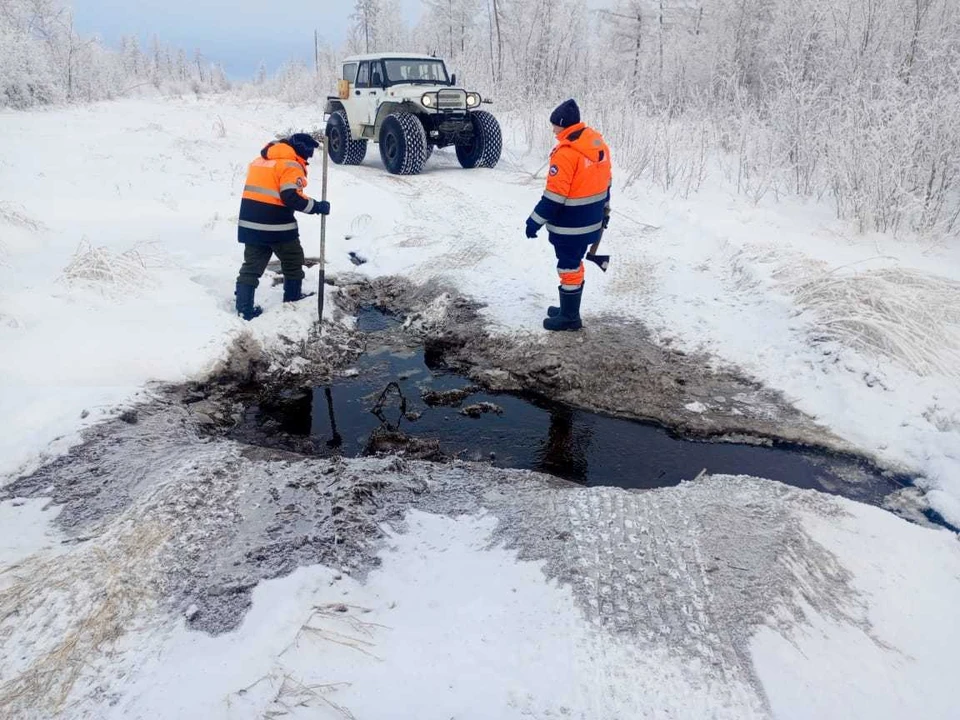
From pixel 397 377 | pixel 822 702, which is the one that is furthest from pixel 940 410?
pixel 397 377

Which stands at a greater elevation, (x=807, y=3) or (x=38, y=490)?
(x=807, y=3)

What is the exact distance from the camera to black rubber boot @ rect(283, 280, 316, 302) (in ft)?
18.3

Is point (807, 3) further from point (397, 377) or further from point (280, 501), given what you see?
point (280, 501)

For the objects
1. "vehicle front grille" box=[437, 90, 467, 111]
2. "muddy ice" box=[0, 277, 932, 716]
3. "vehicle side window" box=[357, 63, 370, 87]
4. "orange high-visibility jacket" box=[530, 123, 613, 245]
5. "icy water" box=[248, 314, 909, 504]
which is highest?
"vehicle side window" box=[357, 63, 370, 87]

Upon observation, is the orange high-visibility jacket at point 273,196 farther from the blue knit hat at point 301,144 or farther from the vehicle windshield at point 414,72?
the vehicle windshield at point 414,72

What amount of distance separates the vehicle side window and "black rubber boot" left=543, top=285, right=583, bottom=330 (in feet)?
27.7

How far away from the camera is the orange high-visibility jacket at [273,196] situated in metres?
4.87

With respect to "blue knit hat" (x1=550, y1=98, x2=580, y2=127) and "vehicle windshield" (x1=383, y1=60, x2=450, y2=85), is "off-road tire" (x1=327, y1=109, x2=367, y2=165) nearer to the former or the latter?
"vehicle windshield" (x1=383, y1=60, x2=450, y2=85)

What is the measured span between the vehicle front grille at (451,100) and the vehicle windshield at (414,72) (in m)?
0.97

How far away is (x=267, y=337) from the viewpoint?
516 cm

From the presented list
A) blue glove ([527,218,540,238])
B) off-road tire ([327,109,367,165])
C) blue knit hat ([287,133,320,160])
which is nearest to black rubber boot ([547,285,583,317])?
blue glove ([527,218,540,238])

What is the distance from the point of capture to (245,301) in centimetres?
523

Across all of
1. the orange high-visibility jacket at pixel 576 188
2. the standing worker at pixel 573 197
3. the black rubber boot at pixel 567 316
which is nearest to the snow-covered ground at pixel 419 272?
the black rubber boot at pixel 567 316

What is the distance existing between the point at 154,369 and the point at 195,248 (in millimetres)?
2774
